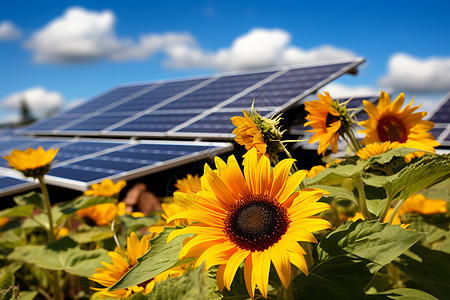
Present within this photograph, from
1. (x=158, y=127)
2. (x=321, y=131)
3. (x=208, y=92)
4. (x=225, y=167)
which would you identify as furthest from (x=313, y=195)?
(x=208, y=92)

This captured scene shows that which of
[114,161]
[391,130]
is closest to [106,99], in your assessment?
[114,161]

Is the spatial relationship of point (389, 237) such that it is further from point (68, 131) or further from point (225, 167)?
point (68, 131)

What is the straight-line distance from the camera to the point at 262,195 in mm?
1146

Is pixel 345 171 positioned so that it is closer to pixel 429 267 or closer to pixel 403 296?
pixel 403 296

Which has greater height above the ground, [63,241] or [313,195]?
[313,195]

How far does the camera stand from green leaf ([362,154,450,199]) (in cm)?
117

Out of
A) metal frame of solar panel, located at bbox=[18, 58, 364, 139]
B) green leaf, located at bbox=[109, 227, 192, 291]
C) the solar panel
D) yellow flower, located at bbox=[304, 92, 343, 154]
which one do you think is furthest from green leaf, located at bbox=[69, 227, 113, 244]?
the solar panel

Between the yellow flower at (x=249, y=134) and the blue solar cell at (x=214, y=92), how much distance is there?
15.1 feet

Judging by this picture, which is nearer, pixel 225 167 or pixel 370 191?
pixel 225 167

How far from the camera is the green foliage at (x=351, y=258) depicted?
1047mm

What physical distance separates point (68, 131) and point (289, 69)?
5005mm

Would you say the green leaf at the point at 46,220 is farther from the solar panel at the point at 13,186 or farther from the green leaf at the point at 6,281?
the solar panel at the point at 13,186

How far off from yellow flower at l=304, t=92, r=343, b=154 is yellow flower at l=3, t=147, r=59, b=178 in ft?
5.45

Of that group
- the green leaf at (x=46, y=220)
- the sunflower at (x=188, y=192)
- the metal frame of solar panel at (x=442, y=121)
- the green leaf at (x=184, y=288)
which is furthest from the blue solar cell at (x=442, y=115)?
the green leaf at (x=184, y=288)
